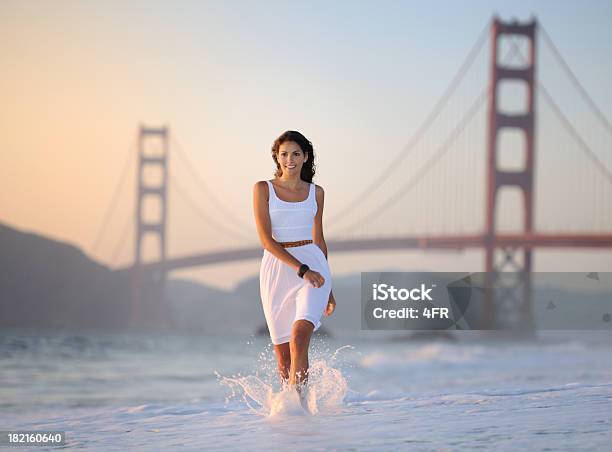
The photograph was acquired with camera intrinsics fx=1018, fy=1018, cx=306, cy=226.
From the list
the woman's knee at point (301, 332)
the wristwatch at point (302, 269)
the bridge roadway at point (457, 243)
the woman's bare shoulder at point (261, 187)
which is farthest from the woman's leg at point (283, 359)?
the bridge roadway at point (457, 243)

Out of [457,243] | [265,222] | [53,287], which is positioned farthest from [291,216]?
[53,287]

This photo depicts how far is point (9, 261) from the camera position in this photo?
2084 inches

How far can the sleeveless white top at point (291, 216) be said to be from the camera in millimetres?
3365

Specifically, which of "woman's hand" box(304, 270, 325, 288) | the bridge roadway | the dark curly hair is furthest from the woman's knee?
the bridge roadway

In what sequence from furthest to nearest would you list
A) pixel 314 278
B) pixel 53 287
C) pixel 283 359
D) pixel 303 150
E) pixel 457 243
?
pixel 53 287
pixel 457 243
pixel 283 359
pixel 303 150
pixel 314 278

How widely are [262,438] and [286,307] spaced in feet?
1.71

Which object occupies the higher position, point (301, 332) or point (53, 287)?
point (301, 332)

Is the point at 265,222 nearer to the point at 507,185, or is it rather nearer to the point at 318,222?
the point at 318,222

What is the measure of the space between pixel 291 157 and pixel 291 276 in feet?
1.33

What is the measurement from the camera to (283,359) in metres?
3.54

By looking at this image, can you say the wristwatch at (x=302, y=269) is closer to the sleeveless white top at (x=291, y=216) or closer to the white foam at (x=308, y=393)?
the sleeveless white top at (x=291, y=216)

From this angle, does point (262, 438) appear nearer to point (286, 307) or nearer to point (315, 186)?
point (286, 307)

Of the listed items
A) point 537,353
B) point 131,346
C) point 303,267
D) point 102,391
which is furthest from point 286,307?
point 131,346

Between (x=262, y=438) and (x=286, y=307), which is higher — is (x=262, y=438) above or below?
below
